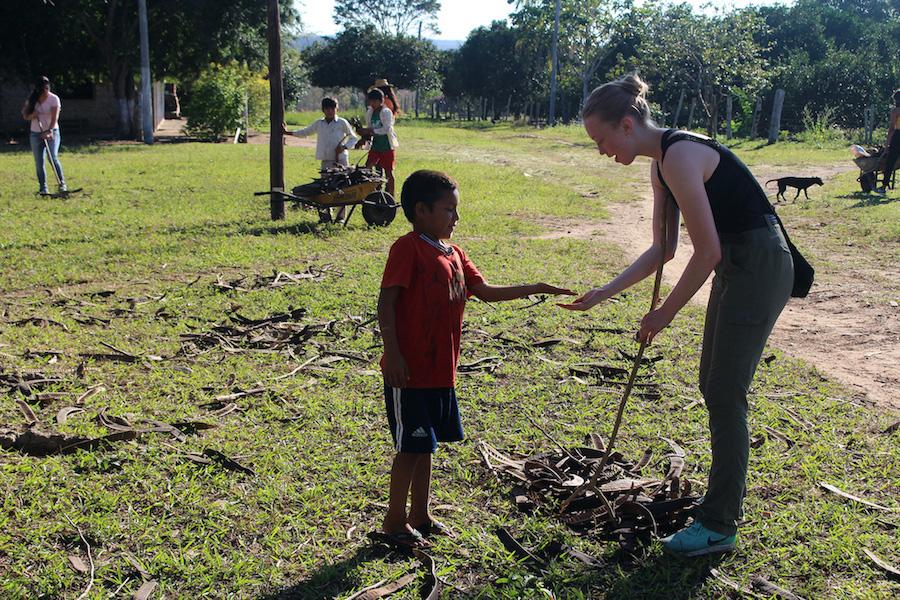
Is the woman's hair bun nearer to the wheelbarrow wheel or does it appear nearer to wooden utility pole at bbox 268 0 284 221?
the wheelbarrow wheel

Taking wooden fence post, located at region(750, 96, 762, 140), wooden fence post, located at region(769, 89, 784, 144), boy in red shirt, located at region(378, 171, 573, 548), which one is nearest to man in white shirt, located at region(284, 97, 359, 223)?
boy in red shirt, located at region(378, 171, 573, 548)

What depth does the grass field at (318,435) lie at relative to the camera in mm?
3521

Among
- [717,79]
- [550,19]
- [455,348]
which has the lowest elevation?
[455,348]

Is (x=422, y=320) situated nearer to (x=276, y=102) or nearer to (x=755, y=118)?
(x=276, y=102)

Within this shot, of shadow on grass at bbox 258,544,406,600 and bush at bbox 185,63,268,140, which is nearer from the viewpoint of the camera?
shadow on grass at bbox 258,544,406,600

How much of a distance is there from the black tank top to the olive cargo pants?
51 millimetres

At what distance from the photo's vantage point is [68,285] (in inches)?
331

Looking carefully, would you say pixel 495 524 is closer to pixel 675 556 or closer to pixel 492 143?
pixel 675 556

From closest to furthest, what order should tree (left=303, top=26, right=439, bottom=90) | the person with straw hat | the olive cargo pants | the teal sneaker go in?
the olive cargo pants, the teal sneaker, the person with straw hat, tree (left=303, top=26, right=439, bottom=90)

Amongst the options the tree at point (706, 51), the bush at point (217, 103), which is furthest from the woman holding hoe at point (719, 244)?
the tree at point (706, 51)

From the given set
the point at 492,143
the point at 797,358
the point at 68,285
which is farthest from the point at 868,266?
the point at 492,143

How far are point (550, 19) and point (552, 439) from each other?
182ft

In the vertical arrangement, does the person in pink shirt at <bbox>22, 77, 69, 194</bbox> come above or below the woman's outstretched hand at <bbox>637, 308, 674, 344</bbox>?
above

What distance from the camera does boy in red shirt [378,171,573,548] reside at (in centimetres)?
336
